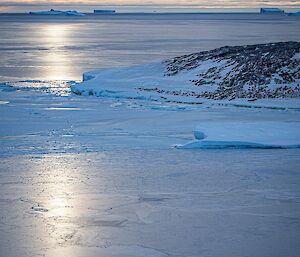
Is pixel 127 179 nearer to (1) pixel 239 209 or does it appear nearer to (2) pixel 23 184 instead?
(2) pixel 23 184

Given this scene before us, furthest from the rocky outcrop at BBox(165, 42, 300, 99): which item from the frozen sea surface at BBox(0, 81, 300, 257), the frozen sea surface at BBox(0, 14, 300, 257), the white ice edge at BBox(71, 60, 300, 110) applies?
the frozen sea surface at BBox(0, 81, 300, 257)

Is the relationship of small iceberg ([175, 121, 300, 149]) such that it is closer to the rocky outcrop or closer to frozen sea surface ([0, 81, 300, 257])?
frozen sea surface ([0, 81, 300, 257])

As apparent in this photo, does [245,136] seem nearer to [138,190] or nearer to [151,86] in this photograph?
[138,190]

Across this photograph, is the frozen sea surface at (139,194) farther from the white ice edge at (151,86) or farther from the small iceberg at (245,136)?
the white ice edge at (151,86)

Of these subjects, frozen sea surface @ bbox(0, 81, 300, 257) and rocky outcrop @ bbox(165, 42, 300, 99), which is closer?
frozen sea surface @ bbox(0, 81, 300, 257)

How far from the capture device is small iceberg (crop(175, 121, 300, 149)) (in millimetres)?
10023

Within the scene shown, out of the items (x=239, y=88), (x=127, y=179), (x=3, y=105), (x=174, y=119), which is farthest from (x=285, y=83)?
(x=127, y=179)

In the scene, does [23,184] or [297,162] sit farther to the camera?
[297,162]

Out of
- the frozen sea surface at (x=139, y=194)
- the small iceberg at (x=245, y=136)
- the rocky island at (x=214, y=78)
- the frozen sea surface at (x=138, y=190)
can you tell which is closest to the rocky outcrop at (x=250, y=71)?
the rocky island at (x=214, y=78)

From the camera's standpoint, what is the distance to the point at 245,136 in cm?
1034

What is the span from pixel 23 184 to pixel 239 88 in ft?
36.2

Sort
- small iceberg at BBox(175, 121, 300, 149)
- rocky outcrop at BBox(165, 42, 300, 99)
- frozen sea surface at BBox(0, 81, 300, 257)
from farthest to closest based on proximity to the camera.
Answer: rocky outcrop at BBox(165, 42, 300, 99) < small iceberg at BBox(175, 121, 300, 149) < frozen sea surface at BBox(0, 81, 300, 257)

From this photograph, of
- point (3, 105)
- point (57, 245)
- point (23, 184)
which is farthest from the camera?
point (3, 105)

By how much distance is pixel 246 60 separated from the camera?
19828 mm
